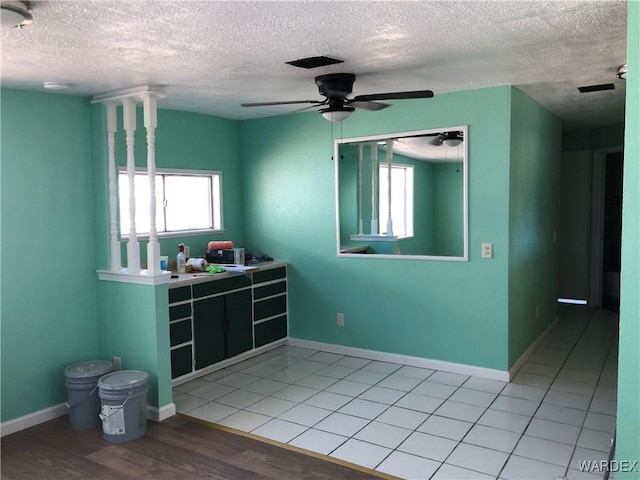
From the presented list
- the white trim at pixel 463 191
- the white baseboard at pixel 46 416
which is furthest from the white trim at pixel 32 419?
the white trim at pixel 463 191

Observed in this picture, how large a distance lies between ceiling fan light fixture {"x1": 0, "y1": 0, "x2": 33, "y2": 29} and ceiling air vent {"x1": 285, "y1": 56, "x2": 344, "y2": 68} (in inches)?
55.7

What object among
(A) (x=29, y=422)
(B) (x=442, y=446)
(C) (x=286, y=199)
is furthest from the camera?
(C) (x=286, y=199)

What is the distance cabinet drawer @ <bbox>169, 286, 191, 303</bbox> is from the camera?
161 inches

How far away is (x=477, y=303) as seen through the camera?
433cm

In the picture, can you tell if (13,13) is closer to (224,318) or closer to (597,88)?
(224,318)

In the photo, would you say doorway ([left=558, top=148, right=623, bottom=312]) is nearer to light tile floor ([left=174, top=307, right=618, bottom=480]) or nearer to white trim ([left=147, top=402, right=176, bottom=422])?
light tile floor ([left=174, top=307, right=618, bottom=480])

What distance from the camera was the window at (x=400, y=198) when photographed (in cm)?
464

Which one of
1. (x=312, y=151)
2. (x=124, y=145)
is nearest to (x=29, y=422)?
(x=124, y=145)

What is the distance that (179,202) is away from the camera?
5.03m

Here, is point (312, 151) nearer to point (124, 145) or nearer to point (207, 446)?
point (124, 145)

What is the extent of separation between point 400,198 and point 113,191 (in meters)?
2.33

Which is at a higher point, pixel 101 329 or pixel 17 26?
pixel 17 26

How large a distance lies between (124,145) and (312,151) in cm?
170

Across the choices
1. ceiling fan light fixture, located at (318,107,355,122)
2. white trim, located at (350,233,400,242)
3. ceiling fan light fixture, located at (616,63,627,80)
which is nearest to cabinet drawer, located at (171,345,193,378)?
white trim, located at (350,233,400,242)
